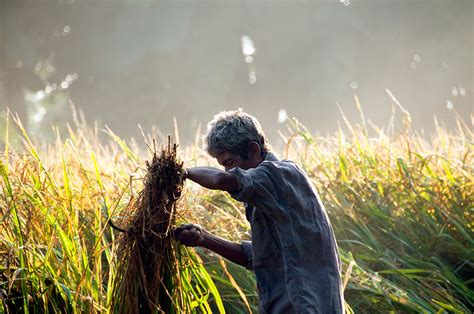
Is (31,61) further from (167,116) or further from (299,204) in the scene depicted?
(299,204)

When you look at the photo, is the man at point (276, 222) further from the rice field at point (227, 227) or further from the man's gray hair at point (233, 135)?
the rice field at point (227, 227)

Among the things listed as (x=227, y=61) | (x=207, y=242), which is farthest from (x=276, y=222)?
(x=227, y=61)

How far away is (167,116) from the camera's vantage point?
58.3 ft

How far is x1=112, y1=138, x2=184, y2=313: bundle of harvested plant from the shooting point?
2.70 meters

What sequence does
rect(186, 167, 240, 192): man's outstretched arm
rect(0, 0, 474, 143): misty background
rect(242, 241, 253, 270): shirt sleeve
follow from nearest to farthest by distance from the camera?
rect(186, 167, 240, 192): man's outstretched arm, rect(242, 241, 253, 270): shirt sleeve, rect(0, 0, 474, 143): misty background

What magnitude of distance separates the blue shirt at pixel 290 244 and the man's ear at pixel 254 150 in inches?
6.1

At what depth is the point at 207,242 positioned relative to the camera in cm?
297

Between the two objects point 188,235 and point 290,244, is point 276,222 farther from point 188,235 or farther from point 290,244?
point 188,235

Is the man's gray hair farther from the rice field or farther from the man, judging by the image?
the rice field

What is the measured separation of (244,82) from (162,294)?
1616 centimetres

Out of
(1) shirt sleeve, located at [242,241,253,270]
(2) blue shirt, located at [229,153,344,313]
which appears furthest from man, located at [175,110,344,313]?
(1) shirt sleeve, located at [242,241,253,270]

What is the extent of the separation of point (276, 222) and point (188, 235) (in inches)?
15.6

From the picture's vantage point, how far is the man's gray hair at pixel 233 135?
2764 mm

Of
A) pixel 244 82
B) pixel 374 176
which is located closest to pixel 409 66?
pixel 244 82
